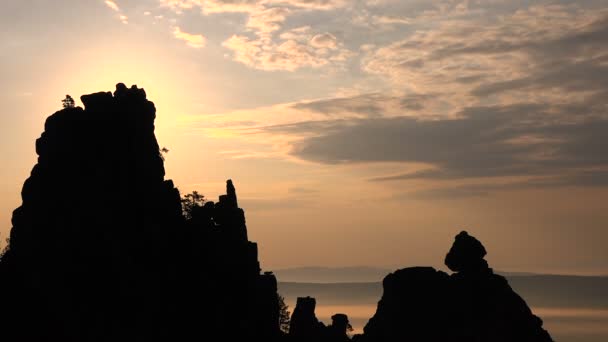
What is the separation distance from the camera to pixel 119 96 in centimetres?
10581

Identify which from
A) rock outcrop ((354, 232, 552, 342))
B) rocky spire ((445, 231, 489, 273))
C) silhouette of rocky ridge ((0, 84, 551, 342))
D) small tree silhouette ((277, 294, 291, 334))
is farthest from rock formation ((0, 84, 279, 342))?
small tree silhouette ((277, 294, 291, 334))

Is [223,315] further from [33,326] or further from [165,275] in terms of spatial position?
[33,326]

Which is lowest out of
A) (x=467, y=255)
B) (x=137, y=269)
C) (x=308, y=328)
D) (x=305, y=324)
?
(x=308, y=328)

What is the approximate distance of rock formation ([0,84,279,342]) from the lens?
3841 inches

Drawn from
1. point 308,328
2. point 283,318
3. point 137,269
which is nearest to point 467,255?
point 308,328

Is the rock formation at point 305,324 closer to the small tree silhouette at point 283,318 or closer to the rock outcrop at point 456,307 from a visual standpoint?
the rock outcrop at point 456,307

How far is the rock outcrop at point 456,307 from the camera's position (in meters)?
107

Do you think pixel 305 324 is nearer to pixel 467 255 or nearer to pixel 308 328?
pixel 308 328

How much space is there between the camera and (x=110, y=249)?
326 ft

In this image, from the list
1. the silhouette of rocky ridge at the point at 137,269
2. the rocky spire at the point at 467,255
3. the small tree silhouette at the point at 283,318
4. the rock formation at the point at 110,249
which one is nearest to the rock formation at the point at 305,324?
the silhouette of rocky ridge at the point at 137,269

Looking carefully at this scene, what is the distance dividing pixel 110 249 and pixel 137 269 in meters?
3.74

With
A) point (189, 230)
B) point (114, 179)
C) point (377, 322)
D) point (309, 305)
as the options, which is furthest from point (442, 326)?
point (114, 179)

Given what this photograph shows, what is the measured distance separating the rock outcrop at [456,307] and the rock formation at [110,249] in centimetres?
1785

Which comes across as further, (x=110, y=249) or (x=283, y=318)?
(x=283, y=318)
